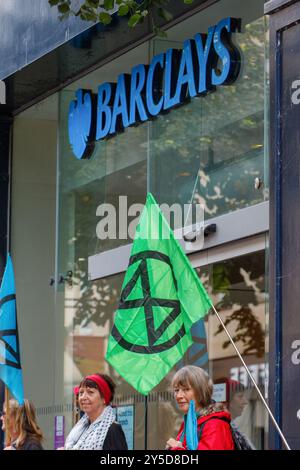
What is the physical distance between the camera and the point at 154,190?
13555 mm

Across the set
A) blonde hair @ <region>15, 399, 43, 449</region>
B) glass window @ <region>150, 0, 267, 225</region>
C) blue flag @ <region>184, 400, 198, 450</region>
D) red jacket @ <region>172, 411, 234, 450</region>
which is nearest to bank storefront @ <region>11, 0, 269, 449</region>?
glass window @ <region>150, 0, 267, 225</region>

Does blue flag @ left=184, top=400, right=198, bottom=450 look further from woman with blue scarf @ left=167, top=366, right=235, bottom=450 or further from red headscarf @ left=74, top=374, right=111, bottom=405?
red headscarf @ left=74, top=374, right=111, bottom=405

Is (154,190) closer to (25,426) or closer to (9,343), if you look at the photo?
(9,343)

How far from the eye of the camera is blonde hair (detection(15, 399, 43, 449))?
399 inches

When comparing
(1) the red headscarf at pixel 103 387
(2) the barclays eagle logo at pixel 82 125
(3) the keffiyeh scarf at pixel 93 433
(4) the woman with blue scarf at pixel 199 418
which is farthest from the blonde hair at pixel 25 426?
(2) the barclays eagle logo at pixel 82 125

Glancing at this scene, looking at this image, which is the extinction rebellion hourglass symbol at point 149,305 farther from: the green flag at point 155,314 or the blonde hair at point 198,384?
the blonde hair at point 198,384

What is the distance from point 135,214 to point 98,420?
495 centimetres

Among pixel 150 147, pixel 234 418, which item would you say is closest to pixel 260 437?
pixel 234 418

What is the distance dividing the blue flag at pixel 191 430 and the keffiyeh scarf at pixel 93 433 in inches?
59.3

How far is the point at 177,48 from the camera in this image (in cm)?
1328

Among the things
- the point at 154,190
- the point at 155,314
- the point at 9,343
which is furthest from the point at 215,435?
the point at 154,190

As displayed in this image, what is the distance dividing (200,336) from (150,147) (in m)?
2.14

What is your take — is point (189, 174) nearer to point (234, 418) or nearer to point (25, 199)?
point (234, 418)

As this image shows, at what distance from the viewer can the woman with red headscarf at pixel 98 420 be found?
9.09 metres
